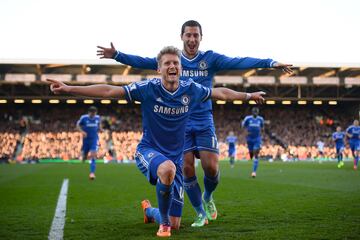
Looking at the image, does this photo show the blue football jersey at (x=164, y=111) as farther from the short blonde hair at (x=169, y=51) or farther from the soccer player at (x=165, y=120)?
the short blonde hair at (x=169, y=51)

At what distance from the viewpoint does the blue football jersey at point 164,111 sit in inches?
218

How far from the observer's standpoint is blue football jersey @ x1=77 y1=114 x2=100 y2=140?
17.4 meters

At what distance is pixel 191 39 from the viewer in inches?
262

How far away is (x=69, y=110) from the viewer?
46.9 metres

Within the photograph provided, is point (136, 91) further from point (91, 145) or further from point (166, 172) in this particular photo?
point (91, 145)

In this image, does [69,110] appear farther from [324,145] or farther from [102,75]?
[324,145]

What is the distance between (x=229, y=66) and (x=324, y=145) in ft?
134

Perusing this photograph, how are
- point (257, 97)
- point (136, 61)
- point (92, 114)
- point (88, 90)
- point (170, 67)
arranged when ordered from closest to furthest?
point (88, 90) → point (170, 67) → point (257, 97) → point (136, 61) → point (92, 114)

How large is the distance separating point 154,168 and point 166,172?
182 millimetres

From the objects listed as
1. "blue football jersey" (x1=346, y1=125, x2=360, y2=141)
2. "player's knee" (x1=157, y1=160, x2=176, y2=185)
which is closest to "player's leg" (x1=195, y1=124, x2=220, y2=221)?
"player's knee" (x1=157, y1=160, x2=176, y2=185)

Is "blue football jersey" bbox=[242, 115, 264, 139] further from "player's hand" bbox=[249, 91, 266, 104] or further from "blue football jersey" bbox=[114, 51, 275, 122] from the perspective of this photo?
"player's hand" bbox=[249, 91, 266, 104]

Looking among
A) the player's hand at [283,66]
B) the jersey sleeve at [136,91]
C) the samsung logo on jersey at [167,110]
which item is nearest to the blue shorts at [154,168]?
the samsung logo on jersey at [167,110]

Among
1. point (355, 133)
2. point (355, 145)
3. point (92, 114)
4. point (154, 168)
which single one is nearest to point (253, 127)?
point (92, 114)

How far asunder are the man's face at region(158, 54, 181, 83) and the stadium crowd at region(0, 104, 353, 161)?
120ft
